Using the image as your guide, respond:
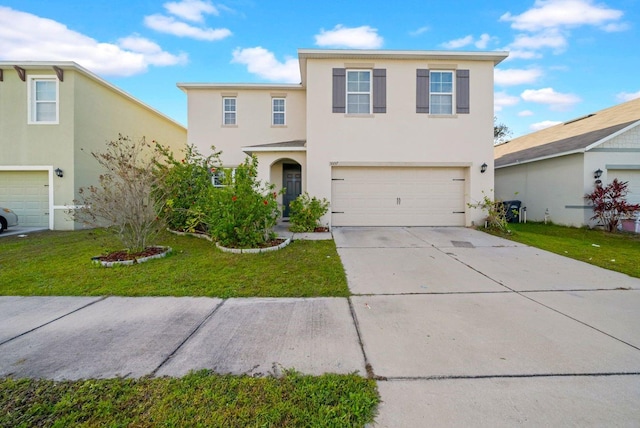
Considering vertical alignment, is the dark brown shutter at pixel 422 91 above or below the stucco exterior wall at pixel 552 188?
above

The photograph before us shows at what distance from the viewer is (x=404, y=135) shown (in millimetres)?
9867

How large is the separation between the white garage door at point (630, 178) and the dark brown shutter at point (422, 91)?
287 inches

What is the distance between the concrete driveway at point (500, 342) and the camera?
6.27 ft

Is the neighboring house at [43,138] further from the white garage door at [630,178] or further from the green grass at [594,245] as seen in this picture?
the white garage door at [630,178]

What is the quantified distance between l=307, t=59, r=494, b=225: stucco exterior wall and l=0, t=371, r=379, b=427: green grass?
26.3ft

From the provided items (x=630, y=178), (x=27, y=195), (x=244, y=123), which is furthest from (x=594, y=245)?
(x=27, y=195)

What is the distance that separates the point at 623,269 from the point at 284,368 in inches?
266

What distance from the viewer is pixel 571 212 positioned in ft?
35.1

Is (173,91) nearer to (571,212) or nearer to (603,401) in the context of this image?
(603,401)

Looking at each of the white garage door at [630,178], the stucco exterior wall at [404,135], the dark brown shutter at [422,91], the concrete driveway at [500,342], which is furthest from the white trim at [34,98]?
the white garage door at [630,178]

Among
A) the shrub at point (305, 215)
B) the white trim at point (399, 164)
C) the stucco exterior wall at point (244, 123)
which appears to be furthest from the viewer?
the stucco exterior wall at point (244, 123)

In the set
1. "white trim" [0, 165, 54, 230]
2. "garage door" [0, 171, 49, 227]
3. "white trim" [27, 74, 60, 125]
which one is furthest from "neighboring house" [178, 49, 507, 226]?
Answer: "garage door" [0, 171, 49, 227]

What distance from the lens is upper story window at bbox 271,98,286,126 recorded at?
12516mm

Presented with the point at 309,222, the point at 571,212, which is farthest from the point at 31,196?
the point at 571,212
